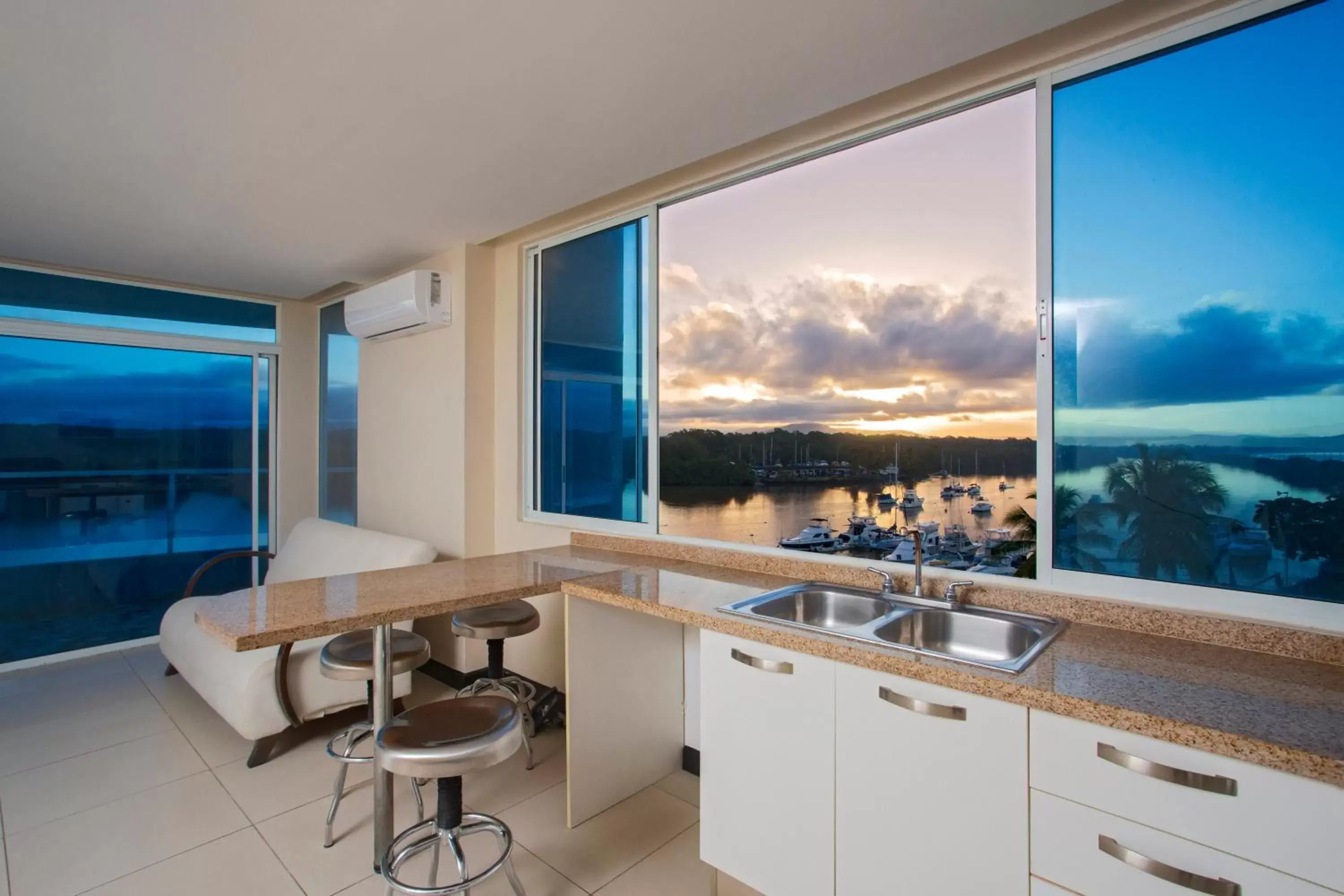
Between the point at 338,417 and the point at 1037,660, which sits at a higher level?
the point at 338,417

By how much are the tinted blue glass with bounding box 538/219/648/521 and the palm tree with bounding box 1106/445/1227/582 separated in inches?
71.6

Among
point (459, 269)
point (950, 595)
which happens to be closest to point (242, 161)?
point (459, 269)

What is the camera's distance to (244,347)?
464 cm

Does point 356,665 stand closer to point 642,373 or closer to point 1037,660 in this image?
point 642,373

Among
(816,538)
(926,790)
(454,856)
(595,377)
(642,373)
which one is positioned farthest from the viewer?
(595,377)

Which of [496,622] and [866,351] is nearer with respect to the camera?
[866,351]

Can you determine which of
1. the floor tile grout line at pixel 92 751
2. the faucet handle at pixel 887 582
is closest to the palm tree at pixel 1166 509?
the faucet handle at pixel 887 582

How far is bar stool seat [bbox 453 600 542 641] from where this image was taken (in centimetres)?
265

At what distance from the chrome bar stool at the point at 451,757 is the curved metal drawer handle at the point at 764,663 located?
607 mm

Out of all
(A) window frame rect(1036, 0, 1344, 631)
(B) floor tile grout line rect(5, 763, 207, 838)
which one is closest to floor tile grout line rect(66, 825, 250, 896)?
(B) floor tile grout line rect(5, 763, 207, 838)

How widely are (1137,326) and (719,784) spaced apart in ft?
5.49

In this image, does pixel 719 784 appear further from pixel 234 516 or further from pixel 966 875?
pixel 234 516

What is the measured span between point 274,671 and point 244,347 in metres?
2.95

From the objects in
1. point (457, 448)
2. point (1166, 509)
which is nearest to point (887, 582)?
point (1166, 509)
